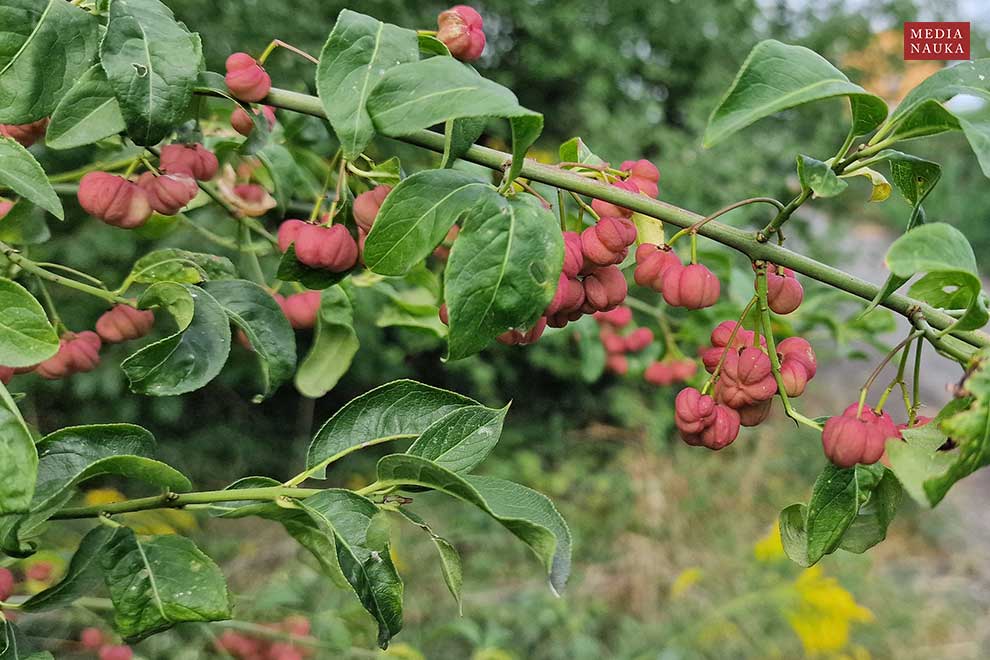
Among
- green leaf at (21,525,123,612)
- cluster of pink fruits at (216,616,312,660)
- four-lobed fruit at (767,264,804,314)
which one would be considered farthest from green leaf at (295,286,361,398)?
cluster of pink fruits at (216,616,312,660)

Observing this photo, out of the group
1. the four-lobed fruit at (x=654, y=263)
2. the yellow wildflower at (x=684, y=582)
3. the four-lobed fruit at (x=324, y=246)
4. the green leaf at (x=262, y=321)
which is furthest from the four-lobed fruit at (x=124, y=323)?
the yellow wildflower at (x=684, y=582)

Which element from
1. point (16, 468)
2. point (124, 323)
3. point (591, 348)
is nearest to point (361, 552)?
point (16, 468)

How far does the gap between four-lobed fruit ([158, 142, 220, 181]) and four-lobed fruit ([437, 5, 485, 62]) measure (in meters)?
0.22

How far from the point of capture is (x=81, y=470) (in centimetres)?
55

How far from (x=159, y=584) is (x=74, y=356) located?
286mm

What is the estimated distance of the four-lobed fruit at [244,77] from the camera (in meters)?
0.64

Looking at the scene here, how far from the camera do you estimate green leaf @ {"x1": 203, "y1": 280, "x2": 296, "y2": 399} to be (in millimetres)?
752

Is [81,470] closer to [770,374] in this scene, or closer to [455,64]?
[455,64]

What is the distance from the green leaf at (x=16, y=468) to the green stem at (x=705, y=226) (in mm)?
285

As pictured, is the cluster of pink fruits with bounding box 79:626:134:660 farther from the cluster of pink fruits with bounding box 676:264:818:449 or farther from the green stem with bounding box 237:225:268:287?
the cluster of pink fruits with bounding box 676:264:818:449

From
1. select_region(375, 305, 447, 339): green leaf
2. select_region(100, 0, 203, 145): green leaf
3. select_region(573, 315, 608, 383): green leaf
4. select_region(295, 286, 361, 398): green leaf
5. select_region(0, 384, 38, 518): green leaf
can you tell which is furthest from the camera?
select_region(573, 315, 608, 383): green leaf

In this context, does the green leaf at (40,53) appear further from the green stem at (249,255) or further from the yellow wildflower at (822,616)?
the yellow wildflower at (822,616)

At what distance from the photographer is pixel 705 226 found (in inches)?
25.4

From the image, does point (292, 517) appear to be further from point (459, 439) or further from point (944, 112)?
point (944, 112)
